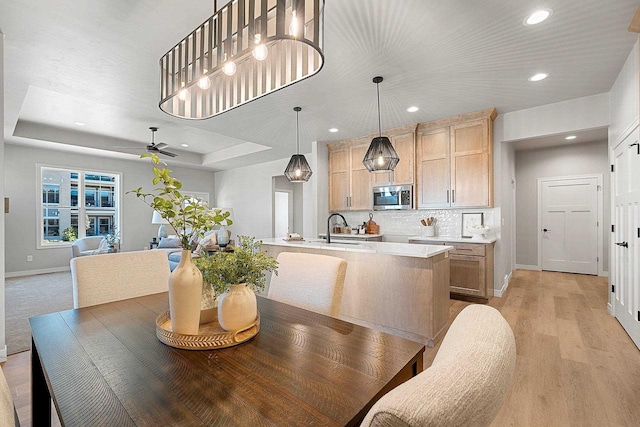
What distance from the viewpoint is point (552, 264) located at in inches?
229

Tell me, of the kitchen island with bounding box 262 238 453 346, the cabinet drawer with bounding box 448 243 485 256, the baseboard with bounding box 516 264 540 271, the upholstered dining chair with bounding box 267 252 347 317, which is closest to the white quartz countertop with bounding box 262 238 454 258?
the kitchen island with bounding box 262 238 453 346

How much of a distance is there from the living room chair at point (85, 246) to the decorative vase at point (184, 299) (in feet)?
18.8

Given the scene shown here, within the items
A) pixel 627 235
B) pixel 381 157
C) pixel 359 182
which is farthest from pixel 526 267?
pixel 381 157

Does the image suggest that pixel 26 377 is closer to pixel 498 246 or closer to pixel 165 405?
pixel 165 405

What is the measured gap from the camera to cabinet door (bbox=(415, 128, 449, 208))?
4359mm

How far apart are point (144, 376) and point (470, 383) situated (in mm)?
850

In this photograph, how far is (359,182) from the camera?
17.5 feet

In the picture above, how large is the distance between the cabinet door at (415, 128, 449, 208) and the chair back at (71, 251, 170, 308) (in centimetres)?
380

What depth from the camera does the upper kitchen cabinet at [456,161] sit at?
158 inches

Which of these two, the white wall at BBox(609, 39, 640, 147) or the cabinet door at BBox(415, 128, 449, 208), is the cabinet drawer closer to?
the cabinet door at BBox(415, 128, 449, 208)

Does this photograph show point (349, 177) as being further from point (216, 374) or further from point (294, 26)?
point (216, 374)

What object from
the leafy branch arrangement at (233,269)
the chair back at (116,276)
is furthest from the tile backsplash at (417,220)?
the leafy branch arrangement at (233,269)

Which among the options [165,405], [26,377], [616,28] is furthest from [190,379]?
[616,28]

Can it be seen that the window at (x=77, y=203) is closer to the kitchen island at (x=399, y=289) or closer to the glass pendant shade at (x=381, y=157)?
the kitchen island at (x=399, y=289)
